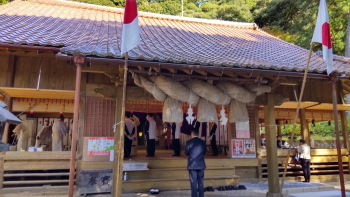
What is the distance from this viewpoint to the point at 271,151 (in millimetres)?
7219

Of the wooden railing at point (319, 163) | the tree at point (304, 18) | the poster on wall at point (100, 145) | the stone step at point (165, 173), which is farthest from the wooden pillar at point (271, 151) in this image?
the tree at point (304, 18)

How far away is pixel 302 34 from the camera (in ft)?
58.9

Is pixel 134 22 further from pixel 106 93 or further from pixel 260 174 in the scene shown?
pixel 260 174

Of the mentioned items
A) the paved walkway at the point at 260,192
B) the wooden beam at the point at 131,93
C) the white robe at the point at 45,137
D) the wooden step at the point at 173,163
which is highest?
the wooden beam at the point at 131,93

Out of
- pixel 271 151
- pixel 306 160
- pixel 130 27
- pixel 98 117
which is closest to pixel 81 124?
pixel 98 117

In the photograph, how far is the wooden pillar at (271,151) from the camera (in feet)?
23.2

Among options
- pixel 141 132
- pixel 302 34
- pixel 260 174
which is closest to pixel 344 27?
pixel 302 34

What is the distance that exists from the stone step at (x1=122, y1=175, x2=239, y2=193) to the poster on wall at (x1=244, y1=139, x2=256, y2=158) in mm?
1253

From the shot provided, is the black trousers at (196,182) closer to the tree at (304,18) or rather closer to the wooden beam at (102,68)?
the wooden beam at (102,68)

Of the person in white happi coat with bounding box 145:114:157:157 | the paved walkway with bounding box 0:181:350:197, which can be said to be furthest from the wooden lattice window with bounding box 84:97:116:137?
the person in white happi coat with bounding box 145:114:157:157

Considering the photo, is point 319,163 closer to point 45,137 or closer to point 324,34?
point 324,34

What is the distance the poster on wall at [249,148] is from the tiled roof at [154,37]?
3.36m

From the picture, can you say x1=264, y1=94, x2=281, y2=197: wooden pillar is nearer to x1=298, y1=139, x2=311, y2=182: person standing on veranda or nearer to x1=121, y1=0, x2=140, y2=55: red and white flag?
x1=298, y1=139, x2=311, y2=182: person standing on veranda

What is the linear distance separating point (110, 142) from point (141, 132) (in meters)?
6.34
